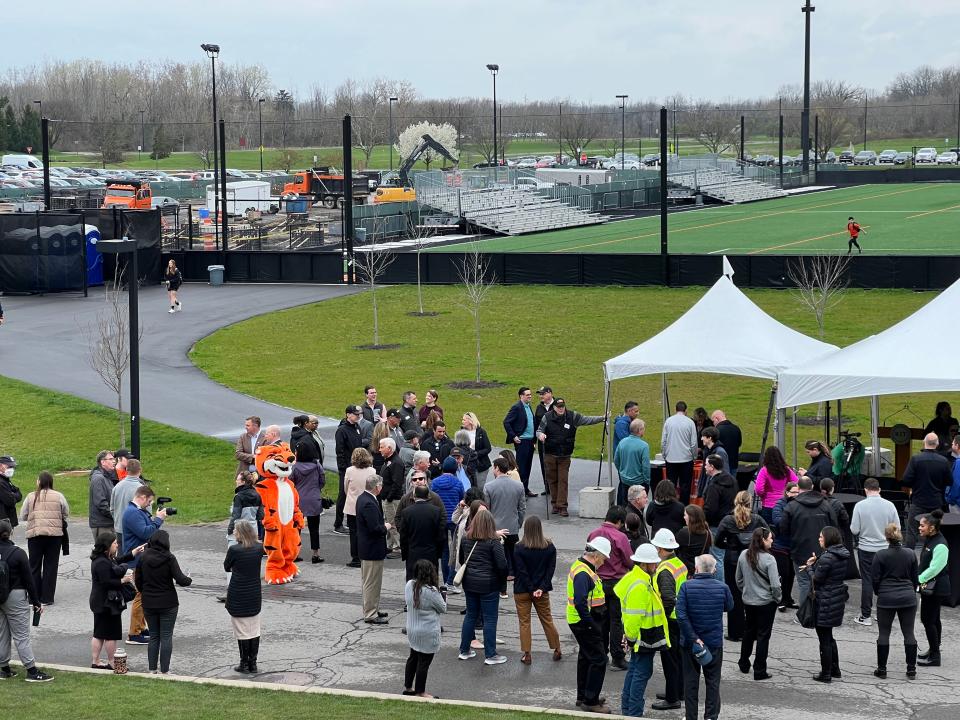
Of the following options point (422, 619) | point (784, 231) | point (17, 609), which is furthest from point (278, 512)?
point (784, 231)

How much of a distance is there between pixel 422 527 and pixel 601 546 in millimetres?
2331

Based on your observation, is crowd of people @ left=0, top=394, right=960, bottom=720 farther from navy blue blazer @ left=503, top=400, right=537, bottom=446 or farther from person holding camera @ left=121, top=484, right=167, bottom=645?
navy blue blazer @ left=503, top=400, right=537, bottom=446

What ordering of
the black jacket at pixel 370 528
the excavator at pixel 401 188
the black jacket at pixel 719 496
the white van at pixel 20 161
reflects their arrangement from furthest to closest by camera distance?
the white van at pixel 20 161
the excavator at pixel 401 188
the black jacket at pixel 719 496
the black jacket at pixel 370 528

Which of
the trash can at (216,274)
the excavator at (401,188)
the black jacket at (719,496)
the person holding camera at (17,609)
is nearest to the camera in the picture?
the person holding camera at (17,609)

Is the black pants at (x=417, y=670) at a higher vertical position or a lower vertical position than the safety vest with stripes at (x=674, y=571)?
lower

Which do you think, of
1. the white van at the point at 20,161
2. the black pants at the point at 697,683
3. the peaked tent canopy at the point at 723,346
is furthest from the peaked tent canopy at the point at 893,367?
the white van at the point at 20,161

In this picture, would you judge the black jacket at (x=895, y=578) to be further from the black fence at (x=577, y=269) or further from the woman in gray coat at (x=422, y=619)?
the black fence at (x=577, y=269)

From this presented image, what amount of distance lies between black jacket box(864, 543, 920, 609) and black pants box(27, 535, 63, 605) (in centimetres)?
836

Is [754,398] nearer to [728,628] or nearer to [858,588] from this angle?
[858,588]

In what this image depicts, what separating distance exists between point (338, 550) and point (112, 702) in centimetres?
595

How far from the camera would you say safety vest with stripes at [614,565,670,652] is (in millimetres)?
10508

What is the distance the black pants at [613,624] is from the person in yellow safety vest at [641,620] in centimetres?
108

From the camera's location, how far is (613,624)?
1220 centimetres

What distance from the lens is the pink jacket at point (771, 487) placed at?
14805mm
